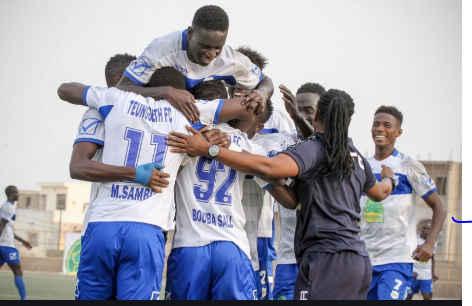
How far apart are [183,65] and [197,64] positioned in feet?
0.34

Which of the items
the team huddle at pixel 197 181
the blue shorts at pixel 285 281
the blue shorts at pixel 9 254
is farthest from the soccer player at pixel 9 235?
the team huddle at pixel 197 181

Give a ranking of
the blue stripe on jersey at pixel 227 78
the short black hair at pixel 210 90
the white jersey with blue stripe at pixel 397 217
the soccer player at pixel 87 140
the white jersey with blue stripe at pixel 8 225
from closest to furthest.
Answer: the soccer player at pixel 87 140 < the short black hair at pixel 210 90 < the blue stripe on jersey at pixel 227 78 < the white jersey with blue stripe at pixel 397 217 < the white jersey with blue stripe at pixel 8 225

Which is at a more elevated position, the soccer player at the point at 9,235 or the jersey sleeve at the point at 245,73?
the jersey sleeve at the point at 245,73

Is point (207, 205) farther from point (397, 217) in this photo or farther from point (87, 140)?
point (397, 217)

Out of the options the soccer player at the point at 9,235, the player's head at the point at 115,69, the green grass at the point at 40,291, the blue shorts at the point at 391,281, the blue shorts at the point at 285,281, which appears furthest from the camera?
the soccer player at the point at 9,235

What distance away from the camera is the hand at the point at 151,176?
13.0 feet

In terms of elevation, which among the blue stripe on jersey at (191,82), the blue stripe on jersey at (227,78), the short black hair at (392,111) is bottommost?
the blue stripe on jersey at (191,82)

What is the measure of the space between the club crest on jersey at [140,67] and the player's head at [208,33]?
0.35m

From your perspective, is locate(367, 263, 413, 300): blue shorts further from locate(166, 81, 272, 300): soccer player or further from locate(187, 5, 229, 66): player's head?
locate(187, 5, 229, 66): player's head

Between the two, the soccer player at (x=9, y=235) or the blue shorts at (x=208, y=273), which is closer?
the blue shorts at (x=208, y=273)

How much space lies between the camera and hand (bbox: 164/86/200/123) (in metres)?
4.20

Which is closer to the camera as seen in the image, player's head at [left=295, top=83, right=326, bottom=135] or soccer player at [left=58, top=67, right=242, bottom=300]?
soccer player at [left=58, top=67, right=242, bottom=300]

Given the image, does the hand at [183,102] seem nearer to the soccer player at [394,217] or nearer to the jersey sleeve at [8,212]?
the soccer player at [394,217]

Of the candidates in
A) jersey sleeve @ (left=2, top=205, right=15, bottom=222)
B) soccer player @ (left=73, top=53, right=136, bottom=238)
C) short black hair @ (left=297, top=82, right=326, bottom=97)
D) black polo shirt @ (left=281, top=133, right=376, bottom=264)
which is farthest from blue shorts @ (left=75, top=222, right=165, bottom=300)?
jersey sleeve @ (left=2, top=205, right=15, bottom=222)
